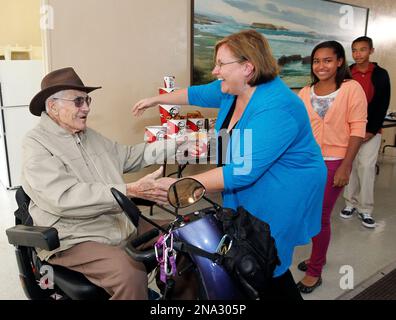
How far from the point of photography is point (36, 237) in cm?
132

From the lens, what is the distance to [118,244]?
1621 mm

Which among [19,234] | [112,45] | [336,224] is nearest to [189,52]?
[112,45]

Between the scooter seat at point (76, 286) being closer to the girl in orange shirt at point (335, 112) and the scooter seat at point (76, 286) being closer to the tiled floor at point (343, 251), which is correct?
the tiled floor at point (343, 251)

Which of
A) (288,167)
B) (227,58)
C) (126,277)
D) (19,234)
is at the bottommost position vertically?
(126,277)

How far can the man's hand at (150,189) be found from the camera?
4.55 ft

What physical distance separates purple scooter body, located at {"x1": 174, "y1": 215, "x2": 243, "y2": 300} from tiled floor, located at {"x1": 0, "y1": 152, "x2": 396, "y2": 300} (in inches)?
50.6

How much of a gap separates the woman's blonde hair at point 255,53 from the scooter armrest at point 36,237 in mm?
955

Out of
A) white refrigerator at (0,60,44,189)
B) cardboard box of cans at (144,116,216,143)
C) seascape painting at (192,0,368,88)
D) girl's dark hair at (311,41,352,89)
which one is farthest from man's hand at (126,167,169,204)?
white refrigerator at (0,60,44,189)

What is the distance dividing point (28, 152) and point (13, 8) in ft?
15.6

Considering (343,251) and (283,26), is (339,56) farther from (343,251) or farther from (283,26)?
(283,26)

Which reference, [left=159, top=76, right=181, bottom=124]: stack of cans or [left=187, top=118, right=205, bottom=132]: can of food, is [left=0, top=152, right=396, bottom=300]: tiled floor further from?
[left=159, top=76, right=181, bottom=124]: stack of cans

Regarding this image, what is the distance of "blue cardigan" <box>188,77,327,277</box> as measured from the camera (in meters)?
1.25

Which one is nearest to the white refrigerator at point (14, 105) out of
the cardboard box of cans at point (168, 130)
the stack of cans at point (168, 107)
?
the stack of cans at point (168, 107)

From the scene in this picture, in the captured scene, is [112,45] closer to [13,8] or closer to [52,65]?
[52,65]
